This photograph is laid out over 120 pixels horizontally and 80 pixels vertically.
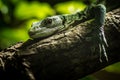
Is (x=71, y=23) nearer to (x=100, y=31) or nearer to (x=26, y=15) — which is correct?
(x=100, y=31)

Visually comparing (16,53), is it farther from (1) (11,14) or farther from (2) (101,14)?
(1) (11,14)

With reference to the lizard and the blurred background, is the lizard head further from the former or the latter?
the blurred background

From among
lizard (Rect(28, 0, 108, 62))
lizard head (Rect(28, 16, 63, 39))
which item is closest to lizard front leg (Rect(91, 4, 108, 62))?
lizard (Rect(28, 0, 108, 62))

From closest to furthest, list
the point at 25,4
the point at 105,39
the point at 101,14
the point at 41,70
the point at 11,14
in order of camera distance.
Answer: the point at 41,70 → the point at 105,39 → the point at 101,14 → the point at 25,4 → the point at 11,14

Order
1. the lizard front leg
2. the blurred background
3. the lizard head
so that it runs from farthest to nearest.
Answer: the blurred background < the lizard head < the lizard front leg

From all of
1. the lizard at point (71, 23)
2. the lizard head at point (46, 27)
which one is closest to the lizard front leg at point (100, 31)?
the lizard at point (71, 23)

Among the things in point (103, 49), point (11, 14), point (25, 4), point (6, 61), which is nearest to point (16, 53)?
point (6, 61)

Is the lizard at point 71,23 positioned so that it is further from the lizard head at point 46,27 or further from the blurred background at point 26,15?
the blurred background at point 26,15
